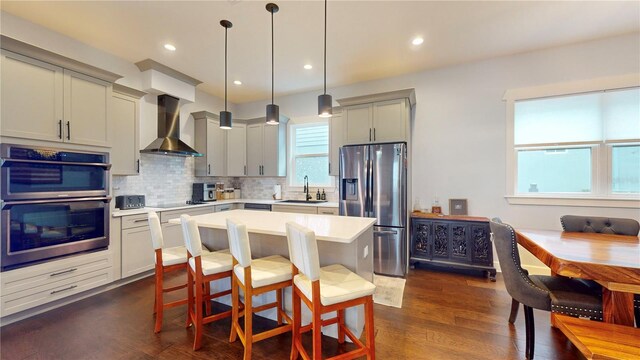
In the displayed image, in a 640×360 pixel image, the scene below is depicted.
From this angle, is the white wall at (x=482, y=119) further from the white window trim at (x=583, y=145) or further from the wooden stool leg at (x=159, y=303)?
the wooden stool leg at (x=159, y=303)

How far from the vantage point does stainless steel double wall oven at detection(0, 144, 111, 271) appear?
7.45 ft

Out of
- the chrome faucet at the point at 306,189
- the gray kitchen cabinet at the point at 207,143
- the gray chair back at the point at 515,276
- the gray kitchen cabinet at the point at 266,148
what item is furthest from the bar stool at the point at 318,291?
the gray kitchen cabinet at the point at 207,143

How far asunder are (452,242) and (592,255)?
1.86 meters

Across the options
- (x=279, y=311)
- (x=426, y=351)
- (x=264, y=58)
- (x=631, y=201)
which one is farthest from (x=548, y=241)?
(x=264, y=58)

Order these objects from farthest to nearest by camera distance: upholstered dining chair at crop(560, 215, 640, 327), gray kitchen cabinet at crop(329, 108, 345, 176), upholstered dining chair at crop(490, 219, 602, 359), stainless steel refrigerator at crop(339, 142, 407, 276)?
gray kitchen cabinet at crop(329, 108, 345, 176), stainless steel refrigerator at crop(339, 142, 407, 276), upholstered dining chair at crop(560, 215, 640, 327), upholstered dining chair at crop(490, 219, 602, 359)

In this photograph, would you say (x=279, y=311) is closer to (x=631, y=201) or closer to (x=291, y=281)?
(x=291, y=281)

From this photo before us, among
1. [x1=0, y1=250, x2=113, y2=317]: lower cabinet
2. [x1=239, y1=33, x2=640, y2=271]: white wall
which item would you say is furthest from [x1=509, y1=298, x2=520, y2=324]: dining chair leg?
[x1=0, y1=250, x2=113, y2=317]: lower cabinet

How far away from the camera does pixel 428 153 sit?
4008 mm

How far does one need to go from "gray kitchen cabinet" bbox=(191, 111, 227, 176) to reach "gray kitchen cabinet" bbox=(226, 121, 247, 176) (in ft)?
0.62

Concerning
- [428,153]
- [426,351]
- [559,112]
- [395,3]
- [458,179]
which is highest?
[395,3]

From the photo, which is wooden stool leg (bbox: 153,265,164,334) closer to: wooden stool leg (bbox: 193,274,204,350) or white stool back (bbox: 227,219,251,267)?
wooden stool leg (bbox: 193,274,204,350)

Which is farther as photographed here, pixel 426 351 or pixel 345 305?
pixel 426 351

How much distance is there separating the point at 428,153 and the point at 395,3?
2.28 meters

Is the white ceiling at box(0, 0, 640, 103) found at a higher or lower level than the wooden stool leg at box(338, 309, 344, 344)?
higher
